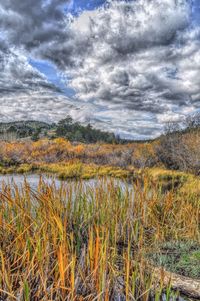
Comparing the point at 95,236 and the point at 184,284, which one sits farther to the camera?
the point at 95,236

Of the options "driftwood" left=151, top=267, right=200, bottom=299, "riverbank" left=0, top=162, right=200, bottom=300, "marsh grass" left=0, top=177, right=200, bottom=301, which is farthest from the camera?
"driftwood" left=151, top=267, right=200, bottom=299

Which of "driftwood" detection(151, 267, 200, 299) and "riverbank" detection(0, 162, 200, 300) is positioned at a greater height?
"riverbank" detection(0, 162, 200, 300)

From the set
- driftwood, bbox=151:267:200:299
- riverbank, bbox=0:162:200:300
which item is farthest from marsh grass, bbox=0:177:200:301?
driftwood, bbox=151:267:200:299

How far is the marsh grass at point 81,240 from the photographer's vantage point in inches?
113

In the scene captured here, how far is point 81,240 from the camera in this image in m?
4.26

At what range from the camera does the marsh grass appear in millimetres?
2877

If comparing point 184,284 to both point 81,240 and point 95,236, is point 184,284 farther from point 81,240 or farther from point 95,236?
point 81,240

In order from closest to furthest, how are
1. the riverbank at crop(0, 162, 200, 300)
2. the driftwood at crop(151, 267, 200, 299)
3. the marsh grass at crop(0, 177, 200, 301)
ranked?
the marsh grass at crop(0, 177, 200, 301) < the riverbank at crop(0, 162, 200, 300) < the driftwood at crop(151, 267, 200, 299)

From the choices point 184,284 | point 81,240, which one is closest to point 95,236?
point 81,240

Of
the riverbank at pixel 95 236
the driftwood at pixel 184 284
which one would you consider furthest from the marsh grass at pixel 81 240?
the driftwood at pixel 184 284

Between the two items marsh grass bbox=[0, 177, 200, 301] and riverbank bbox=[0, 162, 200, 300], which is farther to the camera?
riverbank bbox=[0, 162, 200, 300]

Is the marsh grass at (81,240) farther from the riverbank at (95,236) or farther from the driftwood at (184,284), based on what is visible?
the driftwood at (184,284)

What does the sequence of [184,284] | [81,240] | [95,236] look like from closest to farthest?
1. [184,284]
2. [95,236]
3. [81,240]

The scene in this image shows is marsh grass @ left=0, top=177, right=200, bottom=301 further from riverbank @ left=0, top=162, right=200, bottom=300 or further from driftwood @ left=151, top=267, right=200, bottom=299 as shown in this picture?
driftwood @ left=151, top=267, right=200, bottom=299
